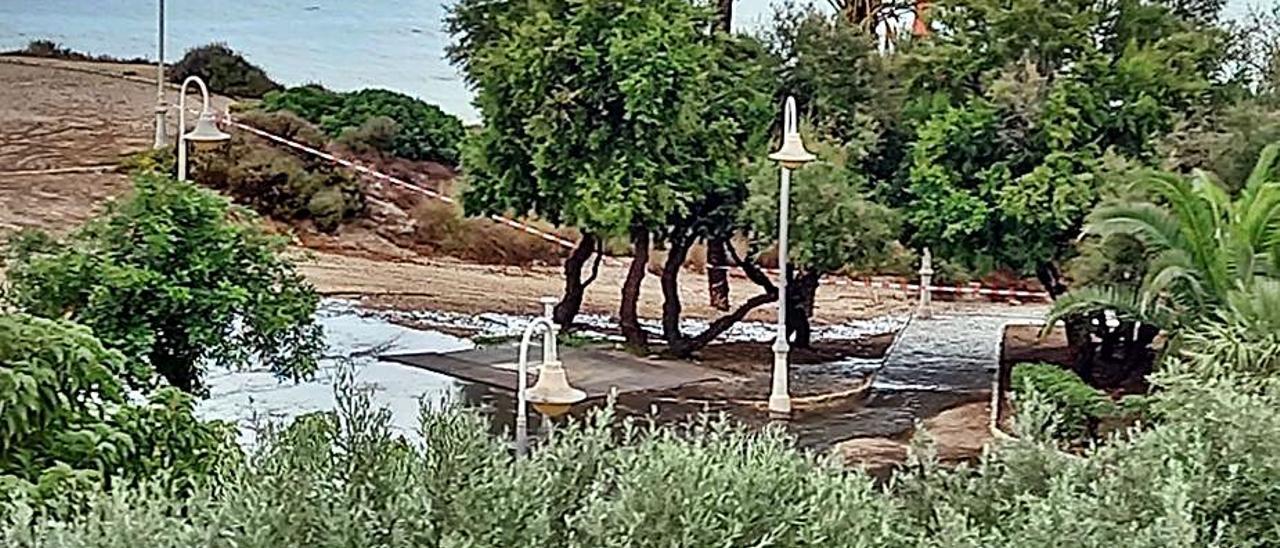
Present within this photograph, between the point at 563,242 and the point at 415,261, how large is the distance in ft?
4.12

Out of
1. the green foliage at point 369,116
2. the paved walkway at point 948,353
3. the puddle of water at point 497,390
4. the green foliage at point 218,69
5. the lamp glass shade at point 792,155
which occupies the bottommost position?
the puddle of water at point 497,390

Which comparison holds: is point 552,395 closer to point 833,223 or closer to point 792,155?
point 792,155

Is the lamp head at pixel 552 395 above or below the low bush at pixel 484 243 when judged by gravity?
below

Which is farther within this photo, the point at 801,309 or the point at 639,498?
the point at 801,309

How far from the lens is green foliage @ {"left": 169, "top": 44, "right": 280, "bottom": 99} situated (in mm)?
12586

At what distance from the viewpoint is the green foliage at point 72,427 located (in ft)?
6.24

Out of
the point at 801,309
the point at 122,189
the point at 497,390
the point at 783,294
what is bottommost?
the point at 497,390

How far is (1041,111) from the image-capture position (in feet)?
24.9

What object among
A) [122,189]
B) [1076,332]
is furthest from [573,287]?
[122,189]

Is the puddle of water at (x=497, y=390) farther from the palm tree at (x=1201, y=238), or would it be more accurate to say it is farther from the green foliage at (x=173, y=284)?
the palm tree at (x=1201, y=238)

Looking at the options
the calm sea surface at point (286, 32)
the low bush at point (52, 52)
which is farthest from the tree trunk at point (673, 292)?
the low bush at point (52, 52)

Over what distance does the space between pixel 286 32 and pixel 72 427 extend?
10880 mm

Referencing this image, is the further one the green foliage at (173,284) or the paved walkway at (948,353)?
the paved walkway at (948,353)

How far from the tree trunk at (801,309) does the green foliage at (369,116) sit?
464 cm
